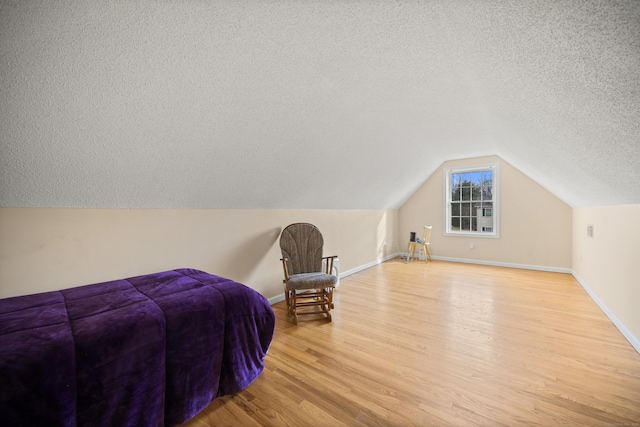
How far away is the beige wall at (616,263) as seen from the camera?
2367 millimetres

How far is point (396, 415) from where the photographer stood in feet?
5.21

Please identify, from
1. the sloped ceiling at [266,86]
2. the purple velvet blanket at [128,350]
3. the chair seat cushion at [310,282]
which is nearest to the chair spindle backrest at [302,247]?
the chair seat cushion at [310,282]

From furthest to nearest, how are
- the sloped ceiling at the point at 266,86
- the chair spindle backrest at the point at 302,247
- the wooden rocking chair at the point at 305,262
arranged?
the chair spindle backrest at the point at 302,247, the wooden rocking chair at the point at 305,262, the sloped ceiling at the point at 266,86

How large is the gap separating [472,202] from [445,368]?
495 centimetres

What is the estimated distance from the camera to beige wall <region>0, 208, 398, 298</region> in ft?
6.02

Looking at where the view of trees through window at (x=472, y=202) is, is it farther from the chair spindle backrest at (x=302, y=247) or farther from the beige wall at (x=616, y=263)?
the chair spindle backrest at (x=302, y=247)

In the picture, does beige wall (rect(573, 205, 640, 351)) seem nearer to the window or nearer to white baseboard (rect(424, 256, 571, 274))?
white baseboard (rect(424, 256, 571, 274))

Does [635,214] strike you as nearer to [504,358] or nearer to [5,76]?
[504,358]

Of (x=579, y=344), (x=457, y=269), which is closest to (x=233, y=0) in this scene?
(x=579, y=344)

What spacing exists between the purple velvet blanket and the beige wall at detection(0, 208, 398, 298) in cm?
23

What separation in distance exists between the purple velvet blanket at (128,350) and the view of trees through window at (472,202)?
559 centimetres

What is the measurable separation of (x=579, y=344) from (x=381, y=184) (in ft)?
10.5

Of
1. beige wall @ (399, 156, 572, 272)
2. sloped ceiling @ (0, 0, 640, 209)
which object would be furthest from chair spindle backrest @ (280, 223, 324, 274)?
beige wall @ (399, 156, 572, 272)

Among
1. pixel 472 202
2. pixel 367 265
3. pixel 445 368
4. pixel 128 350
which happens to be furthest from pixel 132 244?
pixel 472 202
